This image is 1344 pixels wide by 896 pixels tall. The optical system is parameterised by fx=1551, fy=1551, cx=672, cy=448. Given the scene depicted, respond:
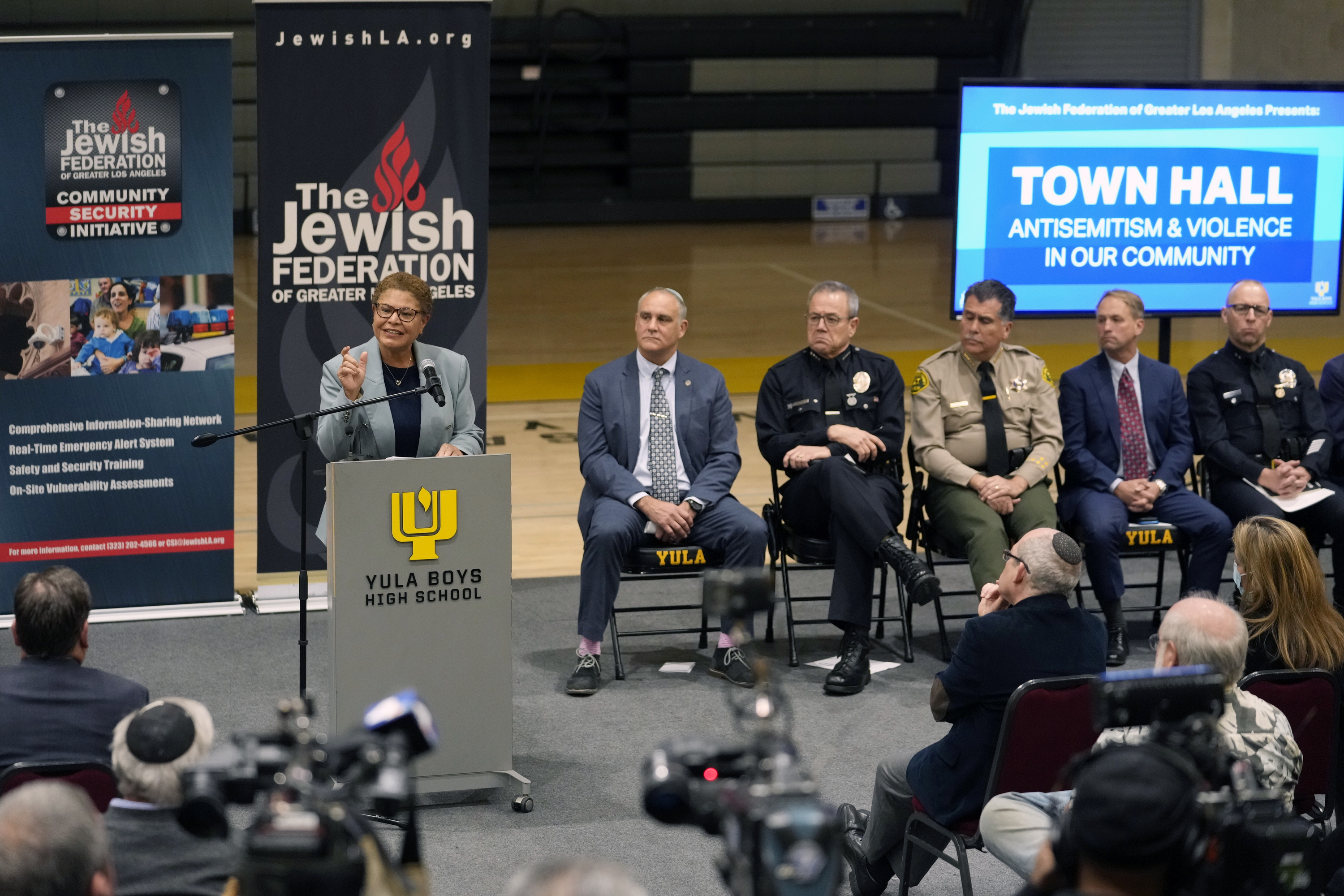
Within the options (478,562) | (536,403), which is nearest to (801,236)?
(536,403)

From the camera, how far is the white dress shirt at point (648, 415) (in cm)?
561

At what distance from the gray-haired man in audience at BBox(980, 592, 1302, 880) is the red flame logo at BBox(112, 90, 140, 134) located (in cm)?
407

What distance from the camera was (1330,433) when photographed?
6.14 meters

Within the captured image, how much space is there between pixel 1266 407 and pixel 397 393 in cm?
342

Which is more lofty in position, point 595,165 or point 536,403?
point 595,165

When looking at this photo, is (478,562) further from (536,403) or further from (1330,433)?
(536,403)

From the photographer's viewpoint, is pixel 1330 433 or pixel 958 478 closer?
pixel 958 478

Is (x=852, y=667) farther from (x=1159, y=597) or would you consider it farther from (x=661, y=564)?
(x=1159, y=597)

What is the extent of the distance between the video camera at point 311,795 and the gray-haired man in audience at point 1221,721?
1545 mm

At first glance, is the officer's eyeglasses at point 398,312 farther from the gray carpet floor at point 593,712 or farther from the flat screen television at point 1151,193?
the flat screen television at point 1151,193

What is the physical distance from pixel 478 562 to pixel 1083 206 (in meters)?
3.53

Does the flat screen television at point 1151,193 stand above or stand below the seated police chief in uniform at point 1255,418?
above

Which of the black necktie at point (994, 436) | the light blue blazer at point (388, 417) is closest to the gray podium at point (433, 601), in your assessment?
the light blue blazer at point (388, 417)

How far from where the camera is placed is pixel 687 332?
1213 centimetres
